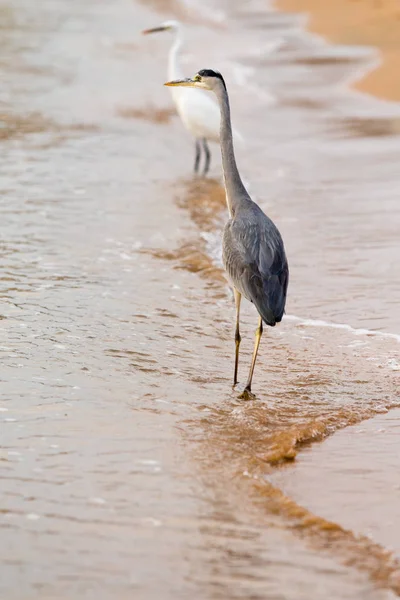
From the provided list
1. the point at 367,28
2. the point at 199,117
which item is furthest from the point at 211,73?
the point at 367,28

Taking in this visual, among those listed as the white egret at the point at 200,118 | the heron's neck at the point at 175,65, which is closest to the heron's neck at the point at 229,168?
the white egret at the point at 200,118

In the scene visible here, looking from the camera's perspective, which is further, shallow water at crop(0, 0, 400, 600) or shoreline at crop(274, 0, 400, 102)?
shoreline at crop(274, 0, 400, 102)

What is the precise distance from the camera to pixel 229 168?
23.4 ft

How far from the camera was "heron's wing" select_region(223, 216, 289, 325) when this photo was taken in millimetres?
6188

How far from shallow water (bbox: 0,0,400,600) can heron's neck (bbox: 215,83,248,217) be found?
0.98 metres

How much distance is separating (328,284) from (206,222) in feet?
7.81

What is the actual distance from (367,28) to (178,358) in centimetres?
1940

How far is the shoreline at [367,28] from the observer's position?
60.3ft

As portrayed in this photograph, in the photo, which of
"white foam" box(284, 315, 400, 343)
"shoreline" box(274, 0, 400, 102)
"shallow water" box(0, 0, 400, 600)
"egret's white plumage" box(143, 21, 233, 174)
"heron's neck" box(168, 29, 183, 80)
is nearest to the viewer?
"shallow water" box(0, 0, 400, 600)

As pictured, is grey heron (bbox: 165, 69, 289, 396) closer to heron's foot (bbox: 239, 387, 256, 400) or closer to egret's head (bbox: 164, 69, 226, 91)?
heron's foot (bbox: 239, 387, 256, 400)

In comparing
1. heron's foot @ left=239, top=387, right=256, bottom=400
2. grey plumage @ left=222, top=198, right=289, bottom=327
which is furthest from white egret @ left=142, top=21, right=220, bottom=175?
heron's foot @ left=239, top=387, right=256, bottom=400

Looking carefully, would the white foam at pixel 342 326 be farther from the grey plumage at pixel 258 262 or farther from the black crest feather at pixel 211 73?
the black crest feather at pixel 211 73

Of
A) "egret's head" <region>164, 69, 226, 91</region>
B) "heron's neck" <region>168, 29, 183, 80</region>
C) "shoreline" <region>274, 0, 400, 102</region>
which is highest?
"egret's head" <region>164, 69, 226, 91</region>

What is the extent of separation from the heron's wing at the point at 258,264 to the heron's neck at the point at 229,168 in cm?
32
